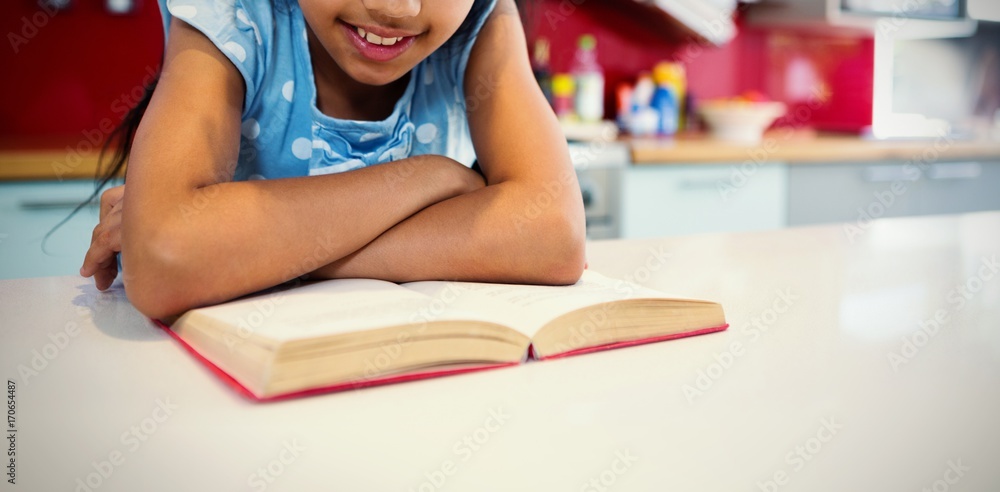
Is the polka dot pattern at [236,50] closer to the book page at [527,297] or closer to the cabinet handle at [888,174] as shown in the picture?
the book page at [527,297]

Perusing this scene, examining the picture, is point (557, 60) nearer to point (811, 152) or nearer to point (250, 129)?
point (811, 152)

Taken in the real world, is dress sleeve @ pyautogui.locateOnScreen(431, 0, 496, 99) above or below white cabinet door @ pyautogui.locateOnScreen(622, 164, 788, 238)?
above

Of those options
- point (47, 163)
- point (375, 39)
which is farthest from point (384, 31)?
point (47, 163)

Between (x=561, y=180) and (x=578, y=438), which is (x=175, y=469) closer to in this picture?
(x=578, y=438)

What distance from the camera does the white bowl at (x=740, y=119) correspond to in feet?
8.51

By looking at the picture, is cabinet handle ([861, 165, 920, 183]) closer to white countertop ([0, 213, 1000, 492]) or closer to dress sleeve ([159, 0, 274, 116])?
white countertop ([0, 213, 1000, 492])

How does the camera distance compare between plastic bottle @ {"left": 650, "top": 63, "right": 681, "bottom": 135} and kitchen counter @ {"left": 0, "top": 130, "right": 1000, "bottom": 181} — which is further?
plastic bottle @ {"left": 650, "top": 63, "right": 681, "bottom": 135}

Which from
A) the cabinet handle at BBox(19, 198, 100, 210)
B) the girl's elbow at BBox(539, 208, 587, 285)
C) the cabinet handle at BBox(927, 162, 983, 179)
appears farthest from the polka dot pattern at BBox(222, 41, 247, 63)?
the cabinet handle at BBox(927, 162, 983, 179)

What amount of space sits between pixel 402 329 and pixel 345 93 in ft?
1.90

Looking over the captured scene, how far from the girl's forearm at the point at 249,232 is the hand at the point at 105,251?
12 centimetres

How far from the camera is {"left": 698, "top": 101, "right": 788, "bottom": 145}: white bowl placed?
8.51 ft

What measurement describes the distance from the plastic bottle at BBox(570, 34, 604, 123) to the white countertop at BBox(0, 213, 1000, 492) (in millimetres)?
2026

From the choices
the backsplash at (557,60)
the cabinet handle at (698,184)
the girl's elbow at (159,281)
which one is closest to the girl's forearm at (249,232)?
the girl's elbow at (159,281)

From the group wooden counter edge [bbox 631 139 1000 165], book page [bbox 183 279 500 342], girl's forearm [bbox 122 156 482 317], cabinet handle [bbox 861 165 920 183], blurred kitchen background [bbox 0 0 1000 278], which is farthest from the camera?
cabinet handle [bbox 861 165 920 183]
